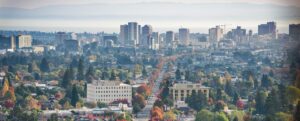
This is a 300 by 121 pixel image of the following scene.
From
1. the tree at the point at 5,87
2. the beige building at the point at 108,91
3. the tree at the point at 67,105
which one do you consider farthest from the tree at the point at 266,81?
the tree at the point at 5,87

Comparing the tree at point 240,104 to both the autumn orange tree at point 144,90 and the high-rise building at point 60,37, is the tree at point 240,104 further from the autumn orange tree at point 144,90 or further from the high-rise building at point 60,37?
the high-rise building at point 60,37

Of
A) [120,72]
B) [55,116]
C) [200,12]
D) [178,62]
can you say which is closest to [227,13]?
[200,12]

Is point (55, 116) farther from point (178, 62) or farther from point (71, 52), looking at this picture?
point (71, 52)

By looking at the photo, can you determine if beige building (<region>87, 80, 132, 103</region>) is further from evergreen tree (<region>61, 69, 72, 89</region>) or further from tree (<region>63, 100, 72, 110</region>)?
evergreen tree (<region>61, 69, 72, 89</region>)

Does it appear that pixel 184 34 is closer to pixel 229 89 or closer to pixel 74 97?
pixel 229 89

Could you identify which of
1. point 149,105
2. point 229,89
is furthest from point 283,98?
point 229,89

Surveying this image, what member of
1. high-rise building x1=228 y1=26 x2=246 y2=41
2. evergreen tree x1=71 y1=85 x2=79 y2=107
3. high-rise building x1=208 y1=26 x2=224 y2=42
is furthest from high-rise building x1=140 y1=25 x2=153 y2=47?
evergreen tree x1=71 y1=85 x2=79 y2=107
